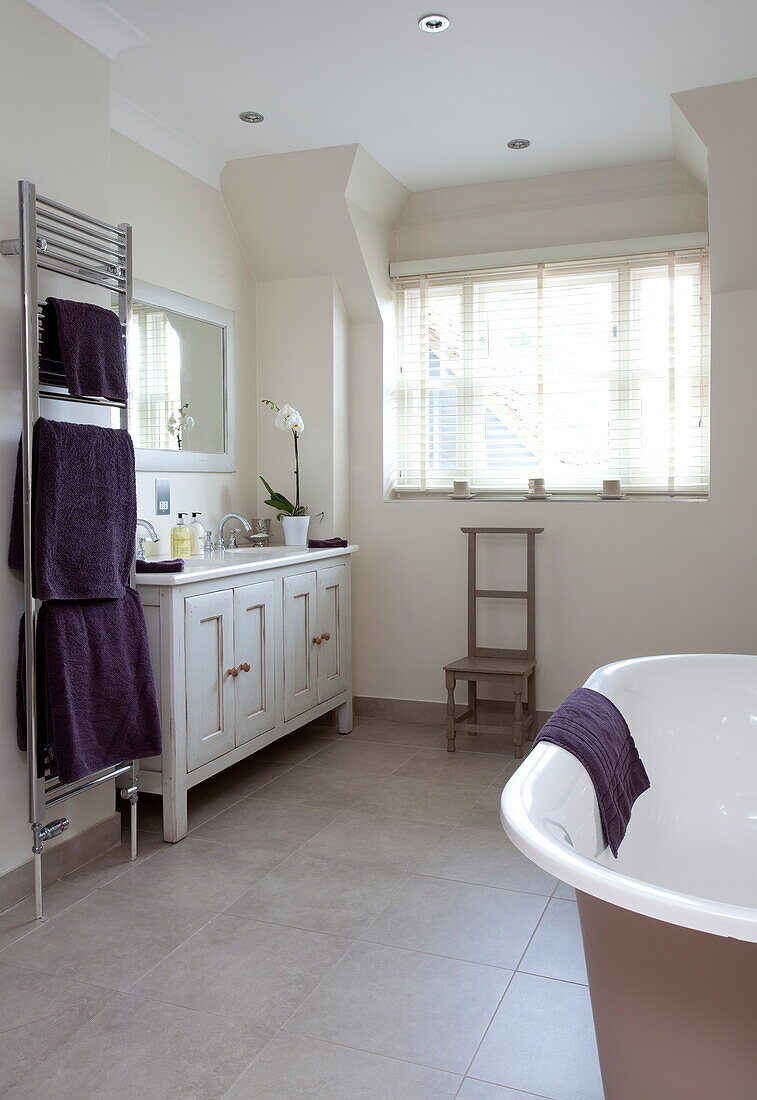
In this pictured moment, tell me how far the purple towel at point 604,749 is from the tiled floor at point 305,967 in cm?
39

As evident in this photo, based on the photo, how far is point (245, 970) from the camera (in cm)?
216

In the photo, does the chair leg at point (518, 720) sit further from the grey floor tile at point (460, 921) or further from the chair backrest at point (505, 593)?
the grey floor tile at point (460, 921)

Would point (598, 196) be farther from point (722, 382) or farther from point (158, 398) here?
point (158, 398)

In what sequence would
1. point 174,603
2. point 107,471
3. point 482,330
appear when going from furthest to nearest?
point 482,330 → point 174,603 → point 107,471

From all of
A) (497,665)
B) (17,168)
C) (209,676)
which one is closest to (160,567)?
(209,676)

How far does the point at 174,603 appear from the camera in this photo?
2826mm

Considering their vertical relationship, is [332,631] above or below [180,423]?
below

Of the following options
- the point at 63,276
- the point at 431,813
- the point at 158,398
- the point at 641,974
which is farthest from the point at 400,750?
the point at 641,974

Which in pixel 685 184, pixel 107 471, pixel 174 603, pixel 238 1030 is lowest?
pixel 238 1030

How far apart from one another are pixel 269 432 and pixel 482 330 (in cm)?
114

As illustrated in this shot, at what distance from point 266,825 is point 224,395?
1.95 meters

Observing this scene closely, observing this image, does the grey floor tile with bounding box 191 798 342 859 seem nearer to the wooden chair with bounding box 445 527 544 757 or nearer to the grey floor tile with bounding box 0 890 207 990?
the grey floor tile with bounding box 0 890 207 990

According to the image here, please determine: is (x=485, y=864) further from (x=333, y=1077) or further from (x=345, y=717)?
(x=345, y=717)

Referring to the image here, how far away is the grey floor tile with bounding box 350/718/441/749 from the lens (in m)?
4.12
